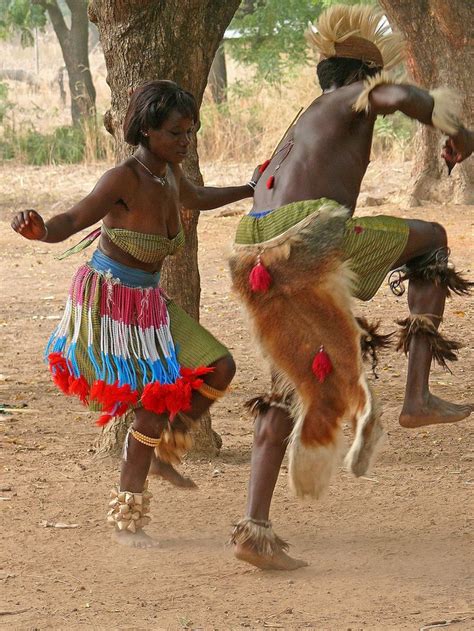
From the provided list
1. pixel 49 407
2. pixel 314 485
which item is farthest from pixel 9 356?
pixel 314 485

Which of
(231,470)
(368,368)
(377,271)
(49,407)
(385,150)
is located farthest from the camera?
(385,150)

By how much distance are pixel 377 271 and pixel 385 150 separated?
13.5 metres

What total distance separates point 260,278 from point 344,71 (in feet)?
2.76

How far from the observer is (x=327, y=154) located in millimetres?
3918

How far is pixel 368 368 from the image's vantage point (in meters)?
7.22

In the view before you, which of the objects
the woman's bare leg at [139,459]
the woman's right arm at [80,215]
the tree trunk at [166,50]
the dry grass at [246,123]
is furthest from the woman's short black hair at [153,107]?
the dry grass at [246,123]

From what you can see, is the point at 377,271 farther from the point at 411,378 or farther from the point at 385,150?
the point at 385,150

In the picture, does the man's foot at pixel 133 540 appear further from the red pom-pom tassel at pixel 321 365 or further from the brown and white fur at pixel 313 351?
the red pom-pom tassel at pixel 321 365

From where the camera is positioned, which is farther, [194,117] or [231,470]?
[231,470]

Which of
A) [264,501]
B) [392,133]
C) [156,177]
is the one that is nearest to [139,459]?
[264,501]

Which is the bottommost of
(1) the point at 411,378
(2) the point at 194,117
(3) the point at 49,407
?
(3) the point at 49,407

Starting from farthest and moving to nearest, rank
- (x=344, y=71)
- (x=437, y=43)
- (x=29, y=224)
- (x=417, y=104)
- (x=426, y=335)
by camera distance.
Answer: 1. (x=437, y=43)
2. (x=426, y=335)
3. (x=344, y=71)
4. (x=29, y=224)
5. (x=417, y=104)

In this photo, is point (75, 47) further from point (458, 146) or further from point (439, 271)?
point (458, 146)

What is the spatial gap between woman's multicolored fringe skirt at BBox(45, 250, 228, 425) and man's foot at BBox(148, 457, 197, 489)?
1.13 ft
